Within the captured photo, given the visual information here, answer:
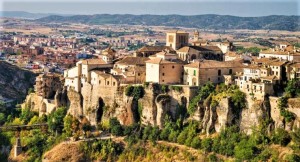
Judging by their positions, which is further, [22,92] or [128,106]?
[22,92]

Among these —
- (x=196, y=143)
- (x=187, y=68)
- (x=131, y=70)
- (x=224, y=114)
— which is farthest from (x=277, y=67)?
(x=131, y=70)

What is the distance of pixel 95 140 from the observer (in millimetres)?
30547

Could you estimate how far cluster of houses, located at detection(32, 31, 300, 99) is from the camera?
2870 cm

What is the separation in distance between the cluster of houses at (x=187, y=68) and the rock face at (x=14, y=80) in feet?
56.7

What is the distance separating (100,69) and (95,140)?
4.95 m

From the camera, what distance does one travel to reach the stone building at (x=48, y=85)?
1399 inches

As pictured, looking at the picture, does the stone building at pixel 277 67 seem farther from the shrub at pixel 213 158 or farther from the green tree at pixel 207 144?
the shrub at pixel 213 158

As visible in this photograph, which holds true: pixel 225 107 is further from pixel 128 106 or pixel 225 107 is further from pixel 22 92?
pixel 22 92

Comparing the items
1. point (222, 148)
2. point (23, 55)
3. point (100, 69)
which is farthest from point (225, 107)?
point (23, 55)

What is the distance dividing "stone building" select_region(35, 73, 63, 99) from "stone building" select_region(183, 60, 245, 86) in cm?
797

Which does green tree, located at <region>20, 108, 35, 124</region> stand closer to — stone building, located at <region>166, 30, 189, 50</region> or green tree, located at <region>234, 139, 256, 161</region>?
stone building, located at <region>166, 30, 189, 50</region>

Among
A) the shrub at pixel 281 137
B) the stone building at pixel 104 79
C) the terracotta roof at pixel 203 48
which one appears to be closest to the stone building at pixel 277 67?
the shrub at pixel 281 137

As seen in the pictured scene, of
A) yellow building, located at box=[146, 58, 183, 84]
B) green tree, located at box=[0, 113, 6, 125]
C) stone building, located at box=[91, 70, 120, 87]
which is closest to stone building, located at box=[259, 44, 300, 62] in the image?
yellow building, located at box=[146, 58, 183, 84]

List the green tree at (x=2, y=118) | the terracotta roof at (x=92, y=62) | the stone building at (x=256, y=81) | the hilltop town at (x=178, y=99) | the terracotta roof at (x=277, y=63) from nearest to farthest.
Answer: the hilltop town at (x=178, y=99) → the stone building at (x=256, y=81) → the terracotta roof at (x=277, y=63) → the terracotta roof at (x=92, y=62) → the green tree at (x=2, y=118)
